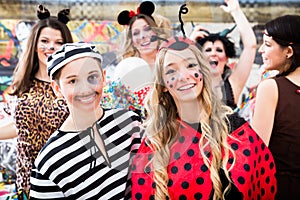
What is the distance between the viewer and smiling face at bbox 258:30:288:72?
6.05 feet

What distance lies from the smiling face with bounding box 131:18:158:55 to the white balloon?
13cm

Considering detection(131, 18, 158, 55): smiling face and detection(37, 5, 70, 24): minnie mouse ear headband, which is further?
detection(37, 5, 70, 24): minnie mouse ear headband

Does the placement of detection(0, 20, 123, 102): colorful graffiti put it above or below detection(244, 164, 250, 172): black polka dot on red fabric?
above

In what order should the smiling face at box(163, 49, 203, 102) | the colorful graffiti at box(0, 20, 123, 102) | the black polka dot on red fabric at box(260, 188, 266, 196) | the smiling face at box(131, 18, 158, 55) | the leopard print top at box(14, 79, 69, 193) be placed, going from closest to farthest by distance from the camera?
1. the smiling face at box(163, 49, 203, 102)
2. the black polka dot on red fabric at box(260, 188, 266, 196)
3. the smiling face at box(131, 18, 158, 55)
4. the leopard print top at box(14, 79, 69, 193)
5. the colorful graffiti at box(0, 20, 123, 102)

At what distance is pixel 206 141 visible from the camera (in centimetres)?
137

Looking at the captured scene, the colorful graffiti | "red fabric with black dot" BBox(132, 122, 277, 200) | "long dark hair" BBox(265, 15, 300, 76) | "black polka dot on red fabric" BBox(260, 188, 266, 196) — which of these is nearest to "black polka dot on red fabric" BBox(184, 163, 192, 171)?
"red fabric with black dot" BBox(132, 122, 277, 200)

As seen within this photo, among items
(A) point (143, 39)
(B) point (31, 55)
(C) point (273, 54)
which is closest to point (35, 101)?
(B) point (31, 55)

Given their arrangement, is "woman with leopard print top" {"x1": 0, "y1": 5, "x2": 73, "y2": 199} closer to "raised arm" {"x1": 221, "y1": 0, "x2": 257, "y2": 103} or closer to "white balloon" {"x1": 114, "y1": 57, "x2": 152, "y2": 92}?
"white balloon" {"x1": 114, "y1": 57, "x2": 152, "y2": 92}

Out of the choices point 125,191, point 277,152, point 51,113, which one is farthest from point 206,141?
point 51,113

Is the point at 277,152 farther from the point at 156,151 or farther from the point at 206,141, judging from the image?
the point at 156,151

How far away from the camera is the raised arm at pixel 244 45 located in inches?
87.4

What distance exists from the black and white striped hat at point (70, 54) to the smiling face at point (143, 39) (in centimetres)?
25

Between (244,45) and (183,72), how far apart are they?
107 cm

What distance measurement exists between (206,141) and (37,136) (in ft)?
2.88
